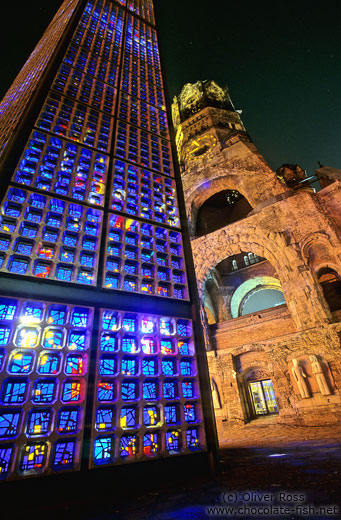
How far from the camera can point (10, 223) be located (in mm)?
3807

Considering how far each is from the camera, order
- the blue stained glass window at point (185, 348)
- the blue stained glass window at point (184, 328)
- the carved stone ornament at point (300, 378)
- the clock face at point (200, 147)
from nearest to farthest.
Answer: the blue stained glass window at point (185, 348) → the blue stained glass window at point (184, 328) → the carved stone ornament at point (300, 378) → the clock face at point (200, 147)

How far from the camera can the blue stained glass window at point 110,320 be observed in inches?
145

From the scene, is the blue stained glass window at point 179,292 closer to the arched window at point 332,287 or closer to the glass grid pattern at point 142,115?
the glass grid pattern at point 142,115

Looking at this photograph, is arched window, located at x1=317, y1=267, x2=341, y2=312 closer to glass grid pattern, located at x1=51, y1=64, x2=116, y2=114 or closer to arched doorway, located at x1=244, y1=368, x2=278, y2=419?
arched doorway, located at x1=244, y1=368, x2=278, y2=419

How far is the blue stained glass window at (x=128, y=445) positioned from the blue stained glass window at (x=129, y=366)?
759 mm

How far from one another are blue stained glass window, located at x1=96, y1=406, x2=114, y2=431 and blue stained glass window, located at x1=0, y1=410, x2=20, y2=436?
0.90m

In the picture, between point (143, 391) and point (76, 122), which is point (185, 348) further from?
point (76, 122)

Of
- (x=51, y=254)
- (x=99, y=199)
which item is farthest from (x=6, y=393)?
(x=99, y=199)

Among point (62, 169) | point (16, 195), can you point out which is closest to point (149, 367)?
point (16, 195)

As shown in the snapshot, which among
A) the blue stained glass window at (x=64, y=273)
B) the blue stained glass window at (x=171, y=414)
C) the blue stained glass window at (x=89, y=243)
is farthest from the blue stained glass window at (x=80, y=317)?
the blue stained glass window at (x=171, y=414)

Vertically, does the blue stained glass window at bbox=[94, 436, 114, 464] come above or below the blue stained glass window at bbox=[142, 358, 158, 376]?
below

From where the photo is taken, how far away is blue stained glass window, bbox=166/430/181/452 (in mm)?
3277

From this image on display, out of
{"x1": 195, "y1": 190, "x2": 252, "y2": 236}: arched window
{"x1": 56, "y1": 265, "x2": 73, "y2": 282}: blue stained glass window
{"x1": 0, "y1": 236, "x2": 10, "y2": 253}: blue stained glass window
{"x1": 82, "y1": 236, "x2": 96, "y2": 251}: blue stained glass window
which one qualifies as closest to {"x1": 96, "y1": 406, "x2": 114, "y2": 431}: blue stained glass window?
{"x1": 56, "y1": 265, "x2": 73, "y2": 282}: blue stained glass window

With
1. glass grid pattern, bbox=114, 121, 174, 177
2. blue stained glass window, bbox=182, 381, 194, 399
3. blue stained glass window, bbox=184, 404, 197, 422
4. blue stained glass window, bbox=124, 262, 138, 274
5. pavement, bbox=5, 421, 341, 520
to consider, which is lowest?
pavement, bbox=5, 421, 341, 520
